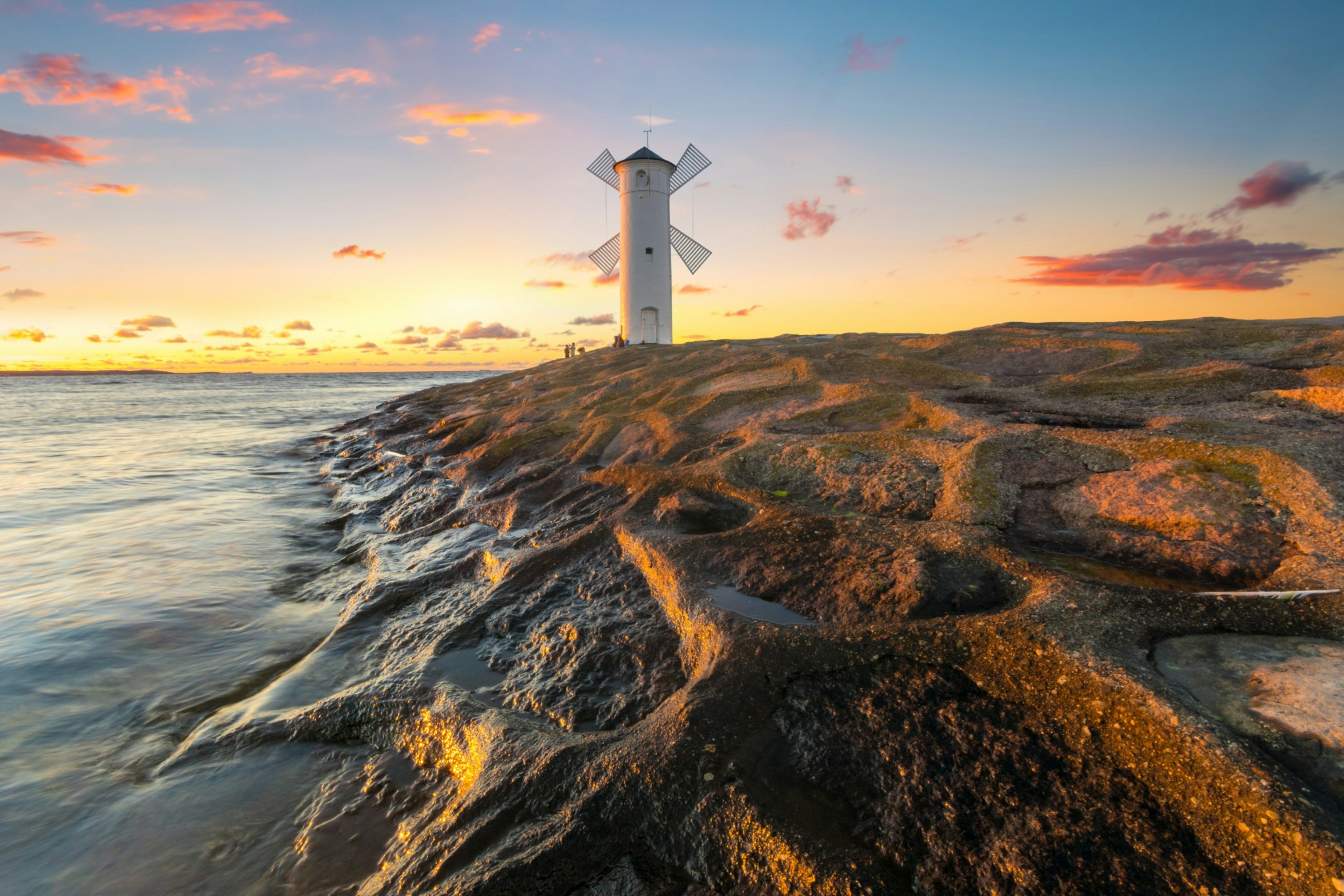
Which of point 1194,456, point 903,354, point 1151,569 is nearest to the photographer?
point 1151,569

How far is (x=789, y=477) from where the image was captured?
5.69 m

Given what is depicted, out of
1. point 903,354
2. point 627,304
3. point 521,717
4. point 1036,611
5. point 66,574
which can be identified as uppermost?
point 627,304

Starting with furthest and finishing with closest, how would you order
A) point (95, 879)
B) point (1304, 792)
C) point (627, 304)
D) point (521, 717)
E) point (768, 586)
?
point (627, 304), point (768, 586), point (521, 717), point (95, 879), point (1304, 792)

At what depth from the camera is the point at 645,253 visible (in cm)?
3108

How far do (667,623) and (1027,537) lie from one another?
261cm

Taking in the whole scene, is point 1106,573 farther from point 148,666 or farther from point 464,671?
point 148,666

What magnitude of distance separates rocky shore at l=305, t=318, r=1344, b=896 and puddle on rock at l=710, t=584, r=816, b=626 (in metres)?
0.03

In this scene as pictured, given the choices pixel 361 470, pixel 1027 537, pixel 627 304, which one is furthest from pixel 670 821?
pixel 627 304

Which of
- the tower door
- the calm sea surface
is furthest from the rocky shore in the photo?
the tower door

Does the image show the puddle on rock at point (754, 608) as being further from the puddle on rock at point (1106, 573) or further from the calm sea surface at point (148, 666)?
the calm sea surface at point (148, 666)

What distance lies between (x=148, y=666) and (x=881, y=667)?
5946 millimetres

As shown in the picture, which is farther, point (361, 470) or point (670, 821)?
point (361, 470)

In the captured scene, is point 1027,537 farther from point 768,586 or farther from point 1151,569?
point 768,586

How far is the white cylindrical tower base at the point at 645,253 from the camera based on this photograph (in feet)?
101
